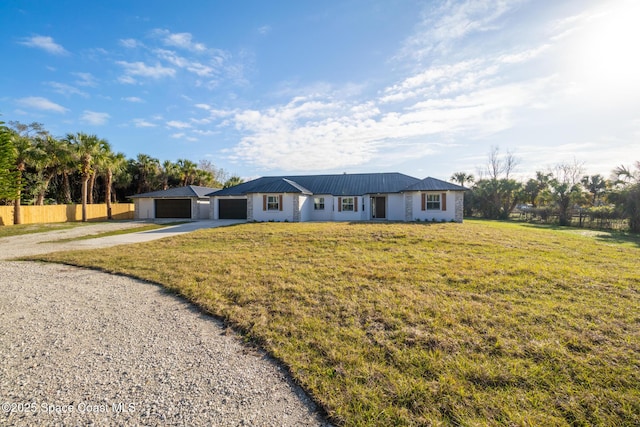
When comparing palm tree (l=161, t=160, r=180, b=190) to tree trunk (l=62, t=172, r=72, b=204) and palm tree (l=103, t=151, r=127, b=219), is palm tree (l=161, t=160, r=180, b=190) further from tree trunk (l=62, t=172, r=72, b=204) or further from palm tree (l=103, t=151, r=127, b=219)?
tree trunk (l=62, t=172, r=72, b=204)

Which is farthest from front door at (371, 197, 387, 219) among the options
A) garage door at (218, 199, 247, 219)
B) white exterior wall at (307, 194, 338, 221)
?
garage door at (218, 199, 247, 219)

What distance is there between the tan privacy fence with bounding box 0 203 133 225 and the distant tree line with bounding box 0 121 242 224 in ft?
1.66

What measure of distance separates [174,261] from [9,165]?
4.06 m

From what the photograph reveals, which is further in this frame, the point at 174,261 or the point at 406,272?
the point at 174,261

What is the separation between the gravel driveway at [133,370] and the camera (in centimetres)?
230

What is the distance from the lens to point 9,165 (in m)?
6.04

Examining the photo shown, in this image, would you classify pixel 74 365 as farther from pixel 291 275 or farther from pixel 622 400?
pixel 622 400

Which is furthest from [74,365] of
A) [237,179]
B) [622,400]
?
[237,179]

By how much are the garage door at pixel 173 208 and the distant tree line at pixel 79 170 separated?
4784mm

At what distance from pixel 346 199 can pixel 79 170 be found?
860 inches

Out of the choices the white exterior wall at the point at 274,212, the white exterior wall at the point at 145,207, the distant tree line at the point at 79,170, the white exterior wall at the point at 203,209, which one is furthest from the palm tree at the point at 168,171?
the white exterior wall at the point at 274,212

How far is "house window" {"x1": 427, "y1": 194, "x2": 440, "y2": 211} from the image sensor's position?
18945 millimetres

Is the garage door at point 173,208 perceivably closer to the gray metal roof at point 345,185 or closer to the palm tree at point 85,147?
the gray metal roof at point 345,185

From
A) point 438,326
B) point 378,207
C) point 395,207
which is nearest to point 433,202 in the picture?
point 395,207
